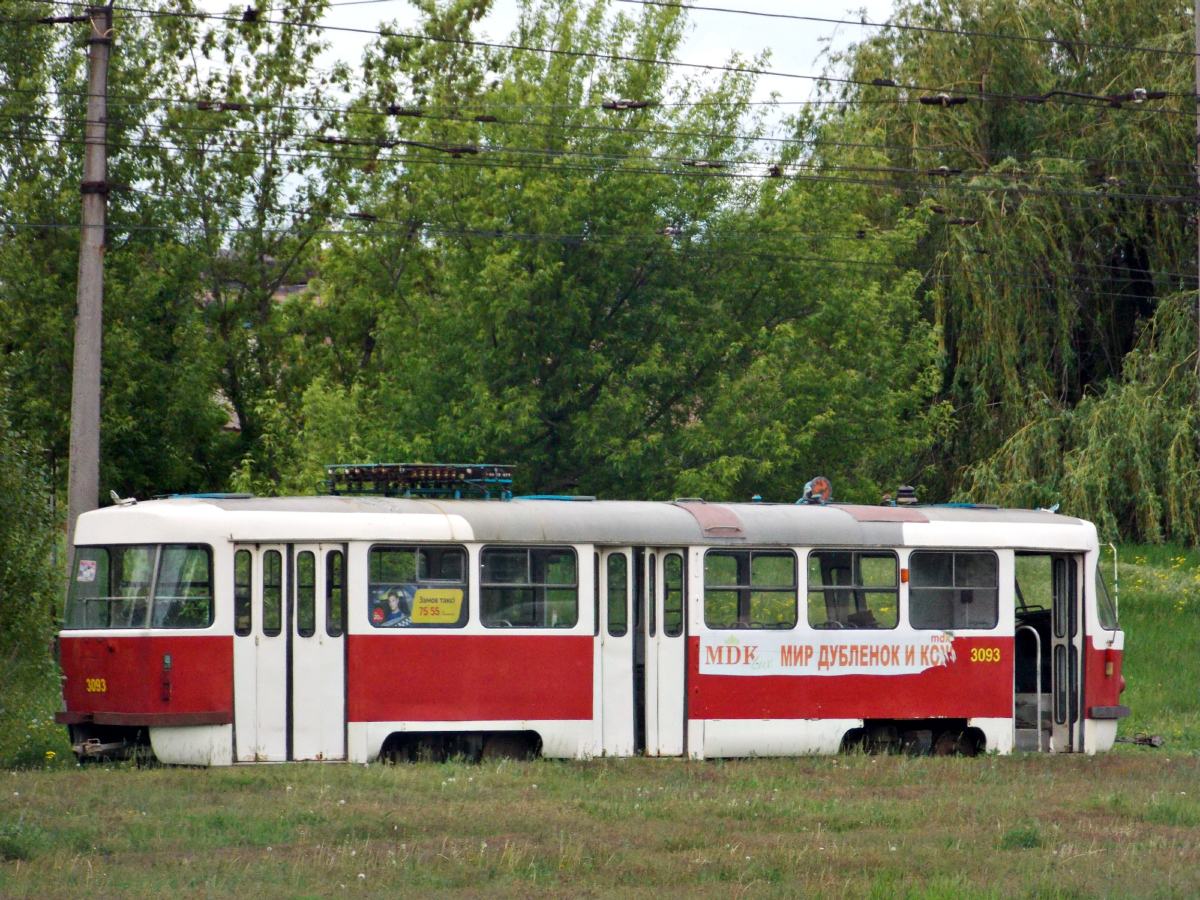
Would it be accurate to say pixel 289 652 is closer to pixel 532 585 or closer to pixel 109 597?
pixel 109 597

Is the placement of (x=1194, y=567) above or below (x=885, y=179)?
below

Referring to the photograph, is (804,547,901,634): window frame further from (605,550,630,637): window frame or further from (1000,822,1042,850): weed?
(1000,822,1042,850): weed

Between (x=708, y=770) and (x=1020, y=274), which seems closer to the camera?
(x=708, y=770)

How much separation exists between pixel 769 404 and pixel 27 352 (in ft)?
36.1

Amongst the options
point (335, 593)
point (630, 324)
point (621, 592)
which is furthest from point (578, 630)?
point (630, 324)

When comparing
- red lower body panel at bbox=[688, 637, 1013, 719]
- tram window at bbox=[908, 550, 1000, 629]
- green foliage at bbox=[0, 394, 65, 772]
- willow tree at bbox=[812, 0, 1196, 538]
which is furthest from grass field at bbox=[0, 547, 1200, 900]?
willow tree at bbox=[812, 0, 1196, 538]

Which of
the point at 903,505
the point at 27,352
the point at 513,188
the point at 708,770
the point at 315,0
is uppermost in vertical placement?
the point at 315,0

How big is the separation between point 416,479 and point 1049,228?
15762mm

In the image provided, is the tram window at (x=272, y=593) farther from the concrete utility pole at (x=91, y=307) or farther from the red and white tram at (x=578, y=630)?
the concrete utility pole at (x=91, y=307)

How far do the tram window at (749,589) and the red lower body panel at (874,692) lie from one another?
1.43 ft

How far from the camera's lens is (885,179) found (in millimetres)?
29484

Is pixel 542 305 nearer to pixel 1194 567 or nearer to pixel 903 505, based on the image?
pixel 903 505

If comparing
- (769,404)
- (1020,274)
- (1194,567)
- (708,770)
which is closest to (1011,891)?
(708,770)

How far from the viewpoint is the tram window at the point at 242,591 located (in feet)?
44.9
